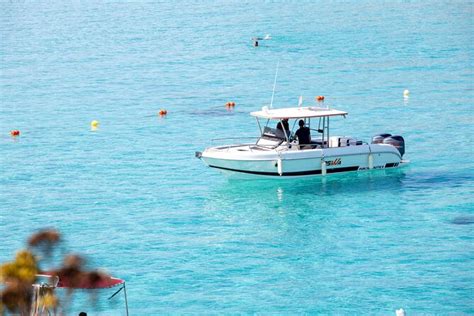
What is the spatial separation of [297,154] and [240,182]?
2776 millimetres

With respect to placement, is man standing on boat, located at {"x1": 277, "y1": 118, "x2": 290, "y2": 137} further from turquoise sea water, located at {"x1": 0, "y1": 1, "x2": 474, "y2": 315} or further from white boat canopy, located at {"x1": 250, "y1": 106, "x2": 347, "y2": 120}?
turquoise sea water, located at {"x1": 0, "y1": 1, "x2": 474, "y2": 315}

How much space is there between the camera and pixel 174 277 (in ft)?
96.2

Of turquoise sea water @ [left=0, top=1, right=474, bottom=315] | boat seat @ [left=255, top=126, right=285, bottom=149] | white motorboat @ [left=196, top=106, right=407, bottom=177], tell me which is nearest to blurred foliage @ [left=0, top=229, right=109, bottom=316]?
turquoise sea water @ [left=0, top=1, right=474, bottom=315]

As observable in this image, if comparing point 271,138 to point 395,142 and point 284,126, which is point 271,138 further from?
point 395,142

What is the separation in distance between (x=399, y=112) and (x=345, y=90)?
7764mm

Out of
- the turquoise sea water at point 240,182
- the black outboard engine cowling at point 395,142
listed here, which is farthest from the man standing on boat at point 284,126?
the black outboard engine cowling at point 395,142

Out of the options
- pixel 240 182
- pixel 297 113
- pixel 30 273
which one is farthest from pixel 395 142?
pixel 30 273

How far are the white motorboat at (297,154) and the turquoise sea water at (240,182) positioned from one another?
2.53 feet

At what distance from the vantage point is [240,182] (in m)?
39.3

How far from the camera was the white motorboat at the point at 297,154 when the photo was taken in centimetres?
3794

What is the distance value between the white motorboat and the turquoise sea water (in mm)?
770

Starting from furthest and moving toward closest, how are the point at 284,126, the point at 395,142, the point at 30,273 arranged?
the point at 395,142, the point at 284,126, the point at 30,273

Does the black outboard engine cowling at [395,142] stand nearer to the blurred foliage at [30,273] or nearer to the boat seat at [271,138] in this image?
the boat seat at [271,138]

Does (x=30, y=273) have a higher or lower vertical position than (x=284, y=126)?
lower
